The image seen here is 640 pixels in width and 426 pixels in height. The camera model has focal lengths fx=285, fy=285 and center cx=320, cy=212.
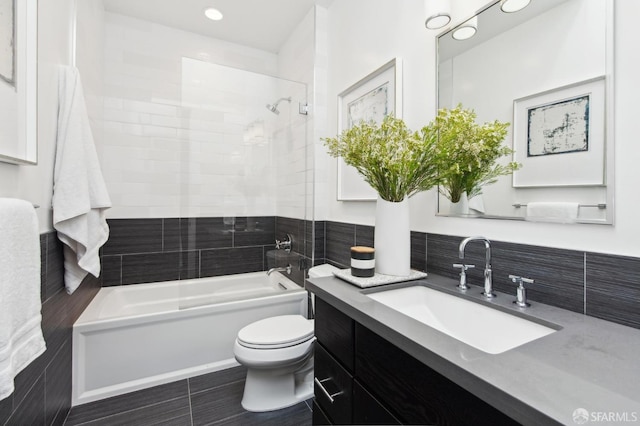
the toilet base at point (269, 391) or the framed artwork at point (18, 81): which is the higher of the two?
the framed artwork at point (18, 81)

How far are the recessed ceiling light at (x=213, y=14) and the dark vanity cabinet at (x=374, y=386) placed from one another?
8.40ft

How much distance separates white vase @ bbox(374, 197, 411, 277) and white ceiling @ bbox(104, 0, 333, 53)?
2033mm

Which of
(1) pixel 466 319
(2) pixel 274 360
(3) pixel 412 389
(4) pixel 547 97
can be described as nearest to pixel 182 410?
(2) pixel 274 360

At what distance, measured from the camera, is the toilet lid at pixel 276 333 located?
1.61m

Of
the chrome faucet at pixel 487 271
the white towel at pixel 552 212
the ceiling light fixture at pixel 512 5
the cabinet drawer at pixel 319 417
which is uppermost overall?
the ceiling light fixture at pixel 512 5

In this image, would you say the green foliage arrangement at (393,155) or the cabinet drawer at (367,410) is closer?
the cabinet drawer at (367,410)

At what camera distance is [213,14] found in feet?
8.07

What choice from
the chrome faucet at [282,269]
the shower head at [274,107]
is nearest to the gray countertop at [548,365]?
the chrome faucet at [282,269]

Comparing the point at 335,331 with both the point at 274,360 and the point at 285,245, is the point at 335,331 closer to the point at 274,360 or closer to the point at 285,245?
the point at 274,360

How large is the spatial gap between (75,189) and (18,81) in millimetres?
565

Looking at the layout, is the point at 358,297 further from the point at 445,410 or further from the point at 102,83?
the point at 102,83

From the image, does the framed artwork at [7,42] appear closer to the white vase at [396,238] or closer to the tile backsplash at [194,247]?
the white vase at [396,238]

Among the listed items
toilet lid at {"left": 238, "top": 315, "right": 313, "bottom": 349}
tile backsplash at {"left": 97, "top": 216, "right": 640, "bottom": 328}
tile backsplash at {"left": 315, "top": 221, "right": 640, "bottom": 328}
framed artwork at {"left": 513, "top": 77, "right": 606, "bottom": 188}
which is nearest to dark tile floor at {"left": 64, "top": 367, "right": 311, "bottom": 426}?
toilet lid at {"left": 238, "top": 315, "right": 313, "bottom": 349}

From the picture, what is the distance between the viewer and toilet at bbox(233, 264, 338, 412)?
159 cm
